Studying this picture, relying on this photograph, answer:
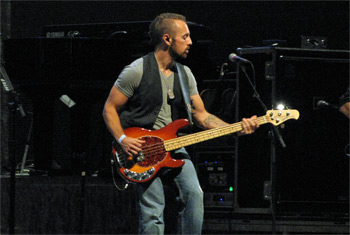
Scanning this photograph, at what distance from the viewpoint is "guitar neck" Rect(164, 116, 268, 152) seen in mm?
4047

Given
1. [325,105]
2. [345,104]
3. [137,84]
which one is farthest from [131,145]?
[345,104]

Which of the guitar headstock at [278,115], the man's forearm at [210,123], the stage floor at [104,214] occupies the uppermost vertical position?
the guitar headstock at [278,115]

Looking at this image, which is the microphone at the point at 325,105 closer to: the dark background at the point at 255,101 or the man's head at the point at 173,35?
the dark background at the point at 255,101

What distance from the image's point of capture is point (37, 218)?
226 inches

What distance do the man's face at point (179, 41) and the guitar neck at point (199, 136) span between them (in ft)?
1.87

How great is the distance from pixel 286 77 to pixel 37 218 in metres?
2.72

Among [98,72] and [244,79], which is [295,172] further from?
[98,72]

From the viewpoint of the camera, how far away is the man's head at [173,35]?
4.19 m

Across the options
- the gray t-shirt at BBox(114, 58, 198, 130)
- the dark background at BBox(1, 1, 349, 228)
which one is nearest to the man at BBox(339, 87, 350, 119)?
the dark background at BBox(1, 1, 349, 228)

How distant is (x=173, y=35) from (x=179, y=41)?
0.06m

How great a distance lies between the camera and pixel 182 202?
4027 mm

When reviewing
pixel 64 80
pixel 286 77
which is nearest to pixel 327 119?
pixel 286 77

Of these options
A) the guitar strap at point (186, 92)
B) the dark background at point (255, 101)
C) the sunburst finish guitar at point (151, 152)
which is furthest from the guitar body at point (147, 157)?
the dark background at point (255, 101)

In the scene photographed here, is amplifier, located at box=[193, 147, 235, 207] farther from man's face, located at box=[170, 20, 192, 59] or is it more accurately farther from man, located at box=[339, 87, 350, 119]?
man's face, located at box=[170, 20, 192, 59]
